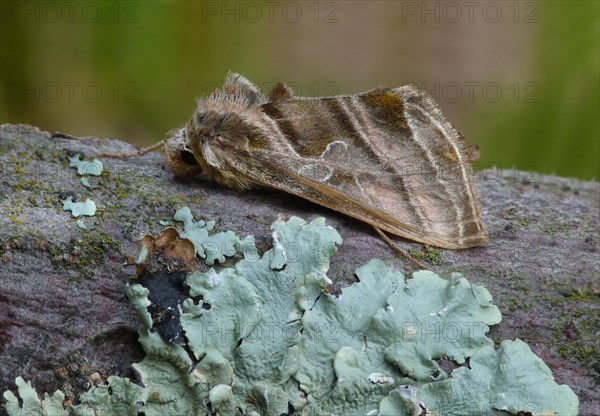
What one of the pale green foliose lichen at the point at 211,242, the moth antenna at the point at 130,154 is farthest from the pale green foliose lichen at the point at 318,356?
the moth antenna at the point at 130,154

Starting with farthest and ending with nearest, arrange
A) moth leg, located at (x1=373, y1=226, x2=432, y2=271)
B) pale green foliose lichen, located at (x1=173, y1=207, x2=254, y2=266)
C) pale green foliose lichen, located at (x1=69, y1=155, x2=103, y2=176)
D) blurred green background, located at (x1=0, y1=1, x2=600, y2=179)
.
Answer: blurred green background, located at (x1=0, y1=1, x2=600, y2=179) → pale green foliose lichen, located at (x1=69, y1=155, x2=103, y2=176) → moth leg, located at (x1=373, y1=226, x2=432, y2=271) → pale green foliose lichen, located at (x1=173, y1=207, x2=254, y2=266)

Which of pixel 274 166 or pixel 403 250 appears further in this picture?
pixel 274 166

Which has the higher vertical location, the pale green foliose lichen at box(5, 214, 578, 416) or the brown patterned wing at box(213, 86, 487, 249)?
the brown patterned wing at box(213, 86, 487, 249)

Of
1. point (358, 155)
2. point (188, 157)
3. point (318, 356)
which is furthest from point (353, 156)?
point (318, 356)

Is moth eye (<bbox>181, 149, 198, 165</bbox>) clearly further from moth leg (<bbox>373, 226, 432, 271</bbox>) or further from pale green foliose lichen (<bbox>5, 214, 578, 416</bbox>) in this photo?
moth leg (<bbox>373, 226, 432, 271</bbox>)

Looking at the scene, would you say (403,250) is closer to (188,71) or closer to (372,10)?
(188,71)

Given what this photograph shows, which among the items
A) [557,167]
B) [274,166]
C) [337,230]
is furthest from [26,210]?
[557,167]

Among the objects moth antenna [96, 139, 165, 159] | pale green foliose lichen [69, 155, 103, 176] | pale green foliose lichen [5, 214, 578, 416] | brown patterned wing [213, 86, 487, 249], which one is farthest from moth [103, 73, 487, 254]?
pale green foliose lichen [5, 214, 578, 416]
